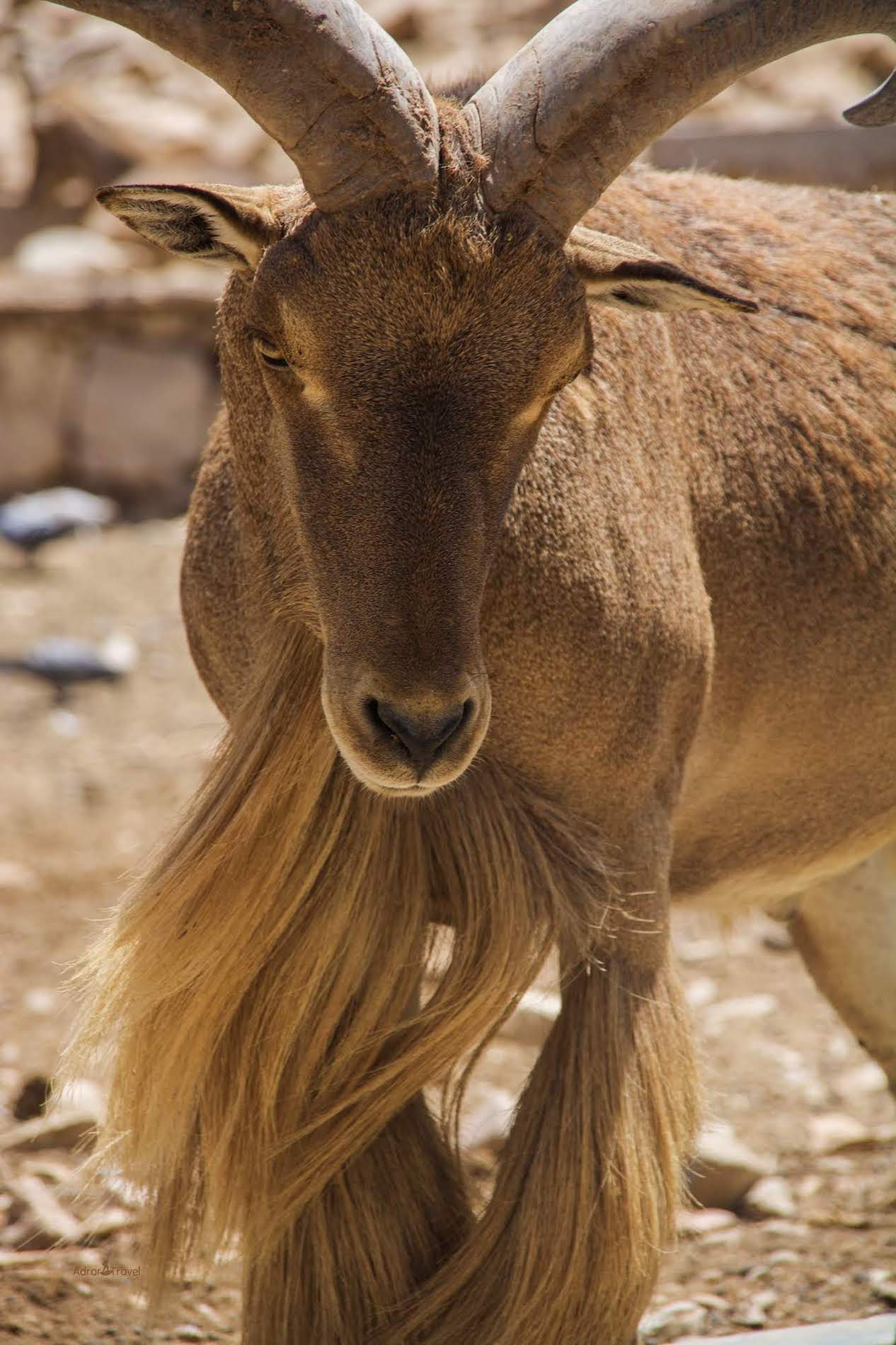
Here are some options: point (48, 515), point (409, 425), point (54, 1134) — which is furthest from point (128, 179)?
point (409, 425)

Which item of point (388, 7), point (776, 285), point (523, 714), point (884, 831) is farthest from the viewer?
point (388, 7)

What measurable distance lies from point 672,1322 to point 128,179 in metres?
9.08

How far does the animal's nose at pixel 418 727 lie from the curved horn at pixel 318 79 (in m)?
0.81

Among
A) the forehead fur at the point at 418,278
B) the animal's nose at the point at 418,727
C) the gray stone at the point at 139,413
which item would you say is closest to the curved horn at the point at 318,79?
the forehead fur at the point at 418,278

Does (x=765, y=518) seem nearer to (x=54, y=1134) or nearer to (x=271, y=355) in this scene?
(x=271, y=355)

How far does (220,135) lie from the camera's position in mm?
11664

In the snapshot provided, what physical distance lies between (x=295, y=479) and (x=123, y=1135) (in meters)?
1.39

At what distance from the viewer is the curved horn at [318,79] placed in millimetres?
2572

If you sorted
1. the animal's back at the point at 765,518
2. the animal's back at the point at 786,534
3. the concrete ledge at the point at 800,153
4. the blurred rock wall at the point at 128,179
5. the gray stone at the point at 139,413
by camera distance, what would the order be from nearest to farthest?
the animal's back at the point at 765,518 < the animal's back at the point at 786,534 < the blurred rock wall at the point at 128,179 < the gray stone at the point at 139,413 < the concrete ledge at the point at 800,153

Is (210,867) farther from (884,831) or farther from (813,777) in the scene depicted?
(884,831)

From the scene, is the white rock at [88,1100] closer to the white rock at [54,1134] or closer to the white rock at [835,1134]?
the white rock at [54,1134]

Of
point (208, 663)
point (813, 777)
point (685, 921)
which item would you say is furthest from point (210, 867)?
point (685, 921)

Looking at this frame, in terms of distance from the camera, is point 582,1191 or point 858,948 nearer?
point 582,1191

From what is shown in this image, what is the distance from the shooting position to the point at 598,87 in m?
2.67
